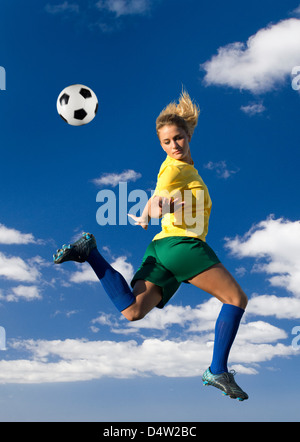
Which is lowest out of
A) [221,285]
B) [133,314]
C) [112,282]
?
[133,314]

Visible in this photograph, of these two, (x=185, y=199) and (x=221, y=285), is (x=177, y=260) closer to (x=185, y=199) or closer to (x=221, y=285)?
(x=221, y=285)

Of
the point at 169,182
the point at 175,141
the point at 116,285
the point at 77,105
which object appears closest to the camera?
the point at 169,182

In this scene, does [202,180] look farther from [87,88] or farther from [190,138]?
[87,88]

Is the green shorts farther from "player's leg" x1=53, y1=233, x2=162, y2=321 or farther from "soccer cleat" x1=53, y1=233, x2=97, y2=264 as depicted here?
"soccer cleat" x1=53, y1=233, x2=97, y2=264

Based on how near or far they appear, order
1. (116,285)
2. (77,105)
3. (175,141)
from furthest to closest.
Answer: (77,105)
(175,141)
(116,285)

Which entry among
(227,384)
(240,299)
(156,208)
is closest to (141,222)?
(156,208)

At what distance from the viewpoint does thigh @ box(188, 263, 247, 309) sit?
A: 6254mm

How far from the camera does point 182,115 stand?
7324mm

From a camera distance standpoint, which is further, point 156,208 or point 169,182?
point 169,182

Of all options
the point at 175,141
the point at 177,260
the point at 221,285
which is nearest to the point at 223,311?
the point at 221,285

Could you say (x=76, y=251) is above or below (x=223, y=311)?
above

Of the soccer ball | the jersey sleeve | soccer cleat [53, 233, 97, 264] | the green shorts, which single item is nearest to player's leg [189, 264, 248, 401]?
the green shorts

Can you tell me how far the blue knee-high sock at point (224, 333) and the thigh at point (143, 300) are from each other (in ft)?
2.81

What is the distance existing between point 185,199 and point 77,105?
3256mm
